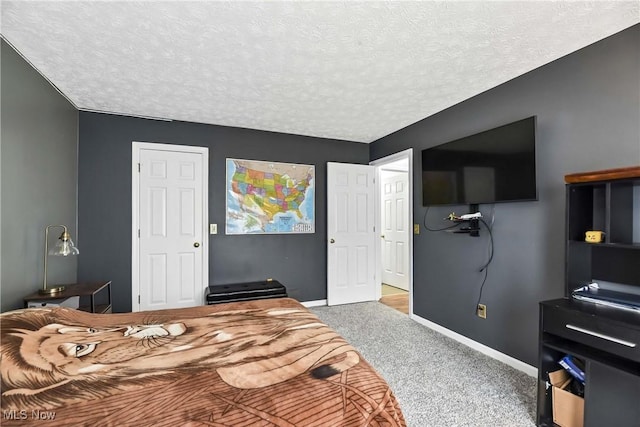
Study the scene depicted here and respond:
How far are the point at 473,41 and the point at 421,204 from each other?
6.30ft

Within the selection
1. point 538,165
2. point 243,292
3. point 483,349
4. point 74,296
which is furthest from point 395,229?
point 74,296

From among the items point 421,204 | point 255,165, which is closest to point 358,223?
point 421,204

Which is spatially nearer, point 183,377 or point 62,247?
point 183,377

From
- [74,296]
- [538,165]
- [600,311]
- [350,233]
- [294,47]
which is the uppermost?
[294,47]

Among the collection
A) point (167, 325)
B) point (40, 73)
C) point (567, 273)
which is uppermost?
point (40, 73)

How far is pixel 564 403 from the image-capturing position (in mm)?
1685

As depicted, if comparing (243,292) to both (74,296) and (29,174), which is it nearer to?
(74,296)

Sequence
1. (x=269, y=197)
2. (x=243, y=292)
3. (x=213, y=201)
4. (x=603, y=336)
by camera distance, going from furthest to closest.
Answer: (x=269, y=197) → (x=213, y=201) → (x=243, y=292) → (x=603, y=336)

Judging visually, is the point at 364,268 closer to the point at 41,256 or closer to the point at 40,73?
the point at 41,256

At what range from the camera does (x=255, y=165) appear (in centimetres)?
389

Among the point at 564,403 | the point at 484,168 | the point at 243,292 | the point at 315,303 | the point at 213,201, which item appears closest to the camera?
the point at 564,403

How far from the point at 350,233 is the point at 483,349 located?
2.17 meters

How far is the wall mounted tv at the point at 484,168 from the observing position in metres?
2.30

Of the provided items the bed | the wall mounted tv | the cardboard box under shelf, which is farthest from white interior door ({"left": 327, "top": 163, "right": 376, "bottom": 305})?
the cardboard box under shelf
